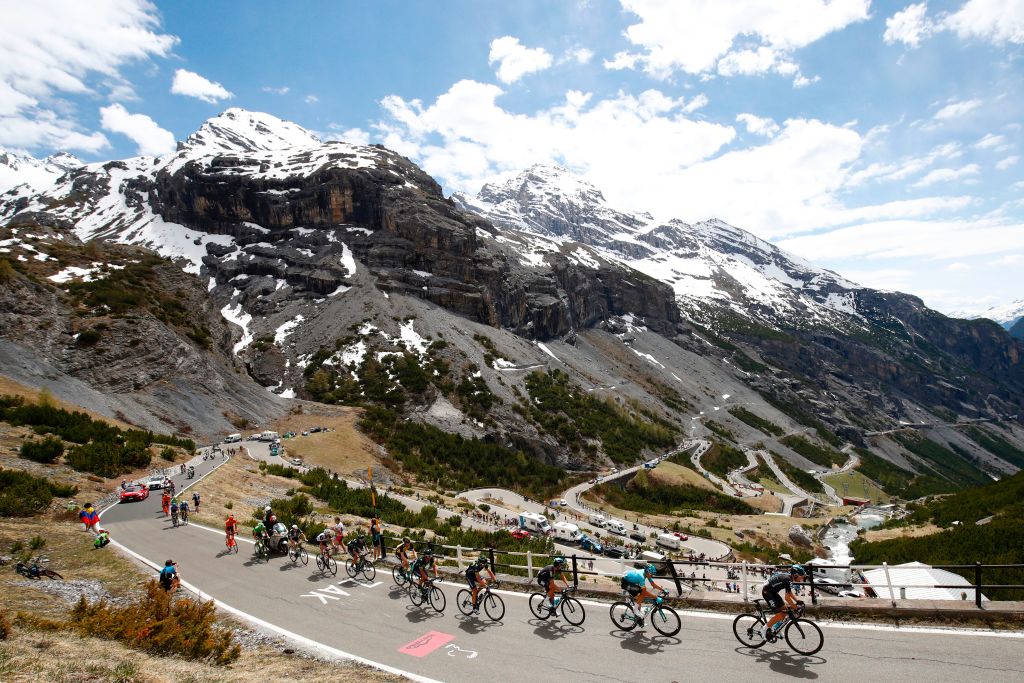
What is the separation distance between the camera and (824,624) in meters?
11.6

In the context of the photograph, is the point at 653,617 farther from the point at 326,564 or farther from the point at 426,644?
the point at 326,564

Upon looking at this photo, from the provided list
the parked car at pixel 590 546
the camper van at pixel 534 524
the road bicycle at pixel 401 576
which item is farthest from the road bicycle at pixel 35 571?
the camper van at pixel 534 524

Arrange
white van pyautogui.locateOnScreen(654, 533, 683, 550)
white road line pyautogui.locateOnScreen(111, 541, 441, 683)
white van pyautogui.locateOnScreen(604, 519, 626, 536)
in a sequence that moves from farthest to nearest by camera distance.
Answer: white van pyautogui.locateOnScreen(604, 519, 626, 536) → white van pyautogui.locateOnScreen(654, 533, 683, 550) → white road line pyautogui.locateOnScreen(111, 541, 441, 683)

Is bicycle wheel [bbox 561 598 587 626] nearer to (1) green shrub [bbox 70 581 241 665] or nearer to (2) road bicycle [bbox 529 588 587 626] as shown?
(2) road bicycle [bbox 529 588 587 626]

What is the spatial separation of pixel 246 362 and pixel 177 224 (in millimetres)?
Result: 74250

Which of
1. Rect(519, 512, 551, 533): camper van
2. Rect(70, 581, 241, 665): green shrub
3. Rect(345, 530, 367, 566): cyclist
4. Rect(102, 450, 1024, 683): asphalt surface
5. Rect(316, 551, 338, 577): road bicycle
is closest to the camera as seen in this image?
Rect(102, 450, 1024, 683): asphalt surface

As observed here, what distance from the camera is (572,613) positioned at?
12703mm

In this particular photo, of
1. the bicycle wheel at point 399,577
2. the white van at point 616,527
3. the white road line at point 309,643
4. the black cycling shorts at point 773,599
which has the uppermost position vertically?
the black cycling shorts at point 773,599

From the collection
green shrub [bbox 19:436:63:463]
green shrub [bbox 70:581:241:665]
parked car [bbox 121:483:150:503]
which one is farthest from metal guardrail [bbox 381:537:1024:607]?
green shrub [bbox 19:436:63:463]

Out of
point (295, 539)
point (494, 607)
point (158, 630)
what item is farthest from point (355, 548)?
point (158, 630)

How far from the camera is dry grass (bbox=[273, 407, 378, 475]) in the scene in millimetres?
48469

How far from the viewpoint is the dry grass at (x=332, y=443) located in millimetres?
48469

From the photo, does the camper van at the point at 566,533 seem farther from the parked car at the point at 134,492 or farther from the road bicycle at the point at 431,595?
the parked car at the point at 134,492

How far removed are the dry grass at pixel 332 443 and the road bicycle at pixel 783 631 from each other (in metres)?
42.1
